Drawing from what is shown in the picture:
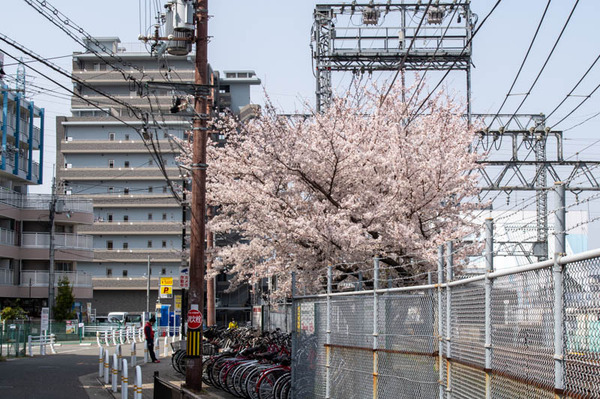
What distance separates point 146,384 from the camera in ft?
66.1

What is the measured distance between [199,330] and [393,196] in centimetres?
554

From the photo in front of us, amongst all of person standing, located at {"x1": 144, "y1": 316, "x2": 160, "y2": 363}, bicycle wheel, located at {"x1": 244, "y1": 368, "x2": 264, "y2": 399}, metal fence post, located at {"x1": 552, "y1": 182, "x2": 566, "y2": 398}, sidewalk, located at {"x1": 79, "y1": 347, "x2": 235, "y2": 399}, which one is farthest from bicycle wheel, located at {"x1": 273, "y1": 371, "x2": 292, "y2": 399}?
person standing, located at {"x1": 144, "y1": 316, "x2": 160, "y2": 363}

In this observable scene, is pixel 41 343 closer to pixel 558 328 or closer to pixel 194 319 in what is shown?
pixel 194 319

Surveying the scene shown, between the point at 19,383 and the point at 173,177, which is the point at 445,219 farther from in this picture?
the point at 173,177

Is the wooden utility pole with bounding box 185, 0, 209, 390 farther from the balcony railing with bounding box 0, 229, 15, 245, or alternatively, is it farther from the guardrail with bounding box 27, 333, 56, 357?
the balcony railing with bounding box 0, 229, 15, 245

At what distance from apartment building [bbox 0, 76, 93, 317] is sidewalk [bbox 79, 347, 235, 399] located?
27.9 metres

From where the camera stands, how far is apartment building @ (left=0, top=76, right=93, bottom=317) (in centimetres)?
5116

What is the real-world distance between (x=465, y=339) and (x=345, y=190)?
1220 centimetres

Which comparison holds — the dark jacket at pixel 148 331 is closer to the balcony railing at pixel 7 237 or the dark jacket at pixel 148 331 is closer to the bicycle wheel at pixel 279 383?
the bicycle wheel at pixel 279 383

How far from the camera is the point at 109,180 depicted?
79938 mm

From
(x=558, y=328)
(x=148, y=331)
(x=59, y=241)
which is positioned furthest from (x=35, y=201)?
(x=558, y=328)

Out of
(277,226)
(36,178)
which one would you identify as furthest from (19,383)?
(36,178)

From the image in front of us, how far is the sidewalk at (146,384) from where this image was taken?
57.7ft

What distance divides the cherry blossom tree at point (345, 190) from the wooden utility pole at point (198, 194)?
1.86 meters
